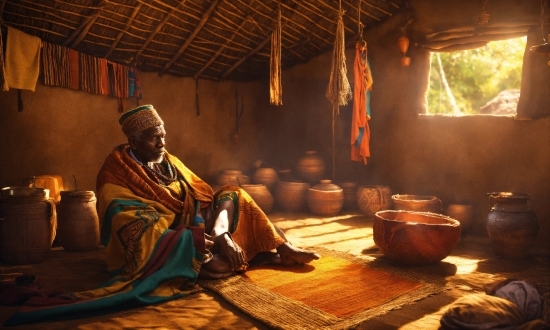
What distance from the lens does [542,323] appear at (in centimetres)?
211

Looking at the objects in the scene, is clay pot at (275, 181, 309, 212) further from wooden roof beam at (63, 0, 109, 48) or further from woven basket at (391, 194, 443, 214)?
wooden roof beam at (63, 0, 109, 48)

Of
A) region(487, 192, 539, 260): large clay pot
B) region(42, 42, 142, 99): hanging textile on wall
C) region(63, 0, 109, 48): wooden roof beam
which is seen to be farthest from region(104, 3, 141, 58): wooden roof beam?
region(487, 192, 539, 260): large clay pot

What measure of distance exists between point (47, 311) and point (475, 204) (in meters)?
4.38

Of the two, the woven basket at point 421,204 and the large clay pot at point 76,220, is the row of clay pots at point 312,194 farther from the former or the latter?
the large clay pot at point 76,220

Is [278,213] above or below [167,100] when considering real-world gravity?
below

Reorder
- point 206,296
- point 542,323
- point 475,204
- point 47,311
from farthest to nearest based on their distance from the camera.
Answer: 1. point 475,204
2. point 206,296
3. point 47,311
4. point 542,323

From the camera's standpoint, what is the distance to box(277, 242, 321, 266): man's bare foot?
353cm

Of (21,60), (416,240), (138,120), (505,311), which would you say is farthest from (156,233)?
(21,60)

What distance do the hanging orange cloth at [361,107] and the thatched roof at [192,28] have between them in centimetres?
59

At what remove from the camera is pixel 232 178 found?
6.57 metres

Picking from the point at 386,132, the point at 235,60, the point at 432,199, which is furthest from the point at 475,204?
the point at 235,60

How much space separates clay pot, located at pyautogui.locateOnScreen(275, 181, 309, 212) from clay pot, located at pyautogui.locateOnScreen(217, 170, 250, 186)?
570mm

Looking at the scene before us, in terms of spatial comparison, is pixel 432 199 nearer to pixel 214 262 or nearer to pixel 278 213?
pixel 278 213

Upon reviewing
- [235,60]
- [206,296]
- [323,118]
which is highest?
[235,60]
